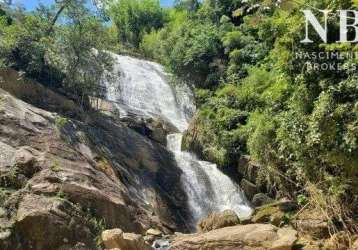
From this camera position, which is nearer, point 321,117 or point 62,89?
point 321,117

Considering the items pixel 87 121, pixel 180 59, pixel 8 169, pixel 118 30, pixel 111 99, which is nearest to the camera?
pixel 8 169

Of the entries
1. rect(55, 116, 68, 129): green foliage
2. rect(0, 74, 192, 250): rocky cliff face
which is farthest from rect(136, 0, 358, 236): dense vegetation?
rect(55, 116, 68, 129): green foliage

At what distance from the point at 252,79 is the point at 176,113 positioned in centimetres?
584

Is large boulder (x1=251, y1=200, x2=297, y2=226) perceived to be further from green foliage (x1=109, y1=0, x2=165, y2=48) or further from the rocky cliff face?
green foliage (x1=109, y1=0, x2=165, y2=48)

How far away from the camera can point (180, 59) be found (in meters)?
24.8

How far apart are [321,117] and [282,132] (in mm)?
1921

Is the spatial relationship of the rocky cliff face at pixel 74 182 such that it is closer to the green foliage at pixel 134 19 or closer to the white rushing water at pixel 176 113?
the white rushing water at pixel 176 113

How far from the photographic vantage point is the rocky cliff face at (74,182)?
29.8 feet

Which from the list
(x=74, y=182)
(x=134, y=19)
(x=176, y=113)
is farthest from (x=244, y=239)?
(x=134, y=19)

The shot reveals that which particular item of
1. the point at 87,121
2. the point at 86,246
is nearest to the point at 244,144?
the point at 87,121

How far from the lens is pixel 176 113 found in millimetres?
24156

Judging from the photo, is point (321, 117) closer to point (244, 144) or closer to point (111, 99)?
point (244, 144)

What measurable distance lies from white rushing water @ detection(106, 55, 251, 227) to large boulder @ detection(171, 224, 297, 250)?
4.56 m

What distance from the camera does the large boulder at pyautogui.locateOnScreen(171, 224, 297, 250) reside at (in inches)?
362
